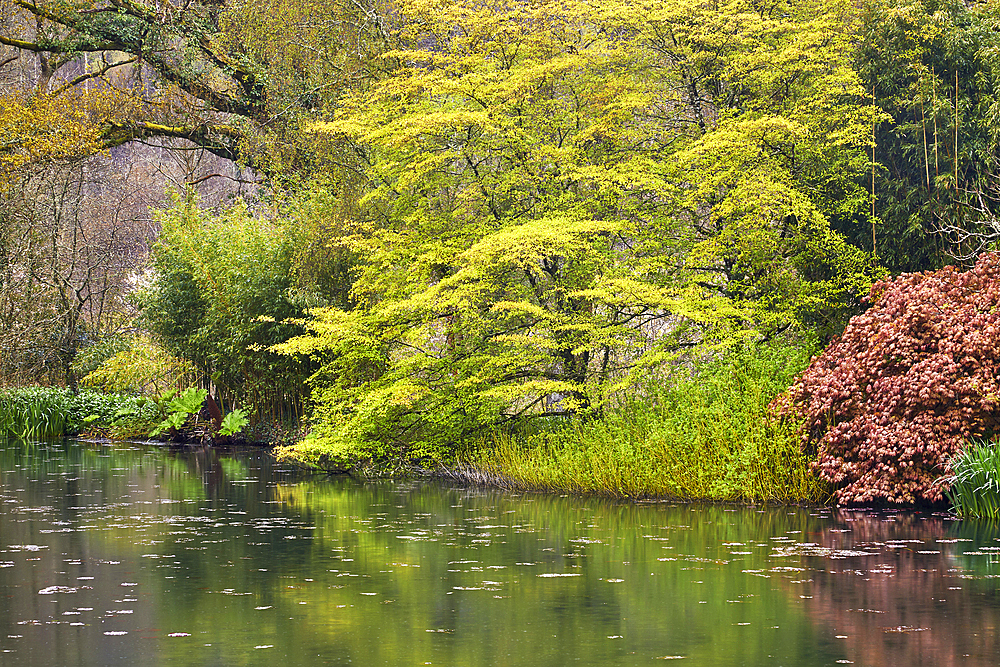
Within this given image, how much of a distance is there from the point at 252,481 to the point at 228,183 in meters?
30.1

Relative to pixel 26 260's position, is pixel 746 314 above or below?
below

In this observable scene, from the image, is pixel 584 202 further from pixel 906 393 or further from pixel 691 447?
pixel 906 393

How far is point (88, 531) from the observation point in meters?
12.4

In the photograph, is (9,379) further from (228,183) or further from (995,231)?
(995,231)

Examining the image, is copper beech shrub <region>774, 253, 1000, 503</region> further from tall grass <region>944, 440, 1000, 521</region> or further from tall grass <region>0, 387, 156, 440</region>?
tall grass <region>0, 387, 156, 440</region>

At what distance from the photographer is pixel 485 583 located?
30.5 ft

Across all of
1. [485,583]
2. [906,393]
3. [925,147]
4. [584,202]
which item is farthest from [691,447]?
[925,147]

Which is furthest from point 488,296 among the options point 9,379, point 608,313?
point 9,379

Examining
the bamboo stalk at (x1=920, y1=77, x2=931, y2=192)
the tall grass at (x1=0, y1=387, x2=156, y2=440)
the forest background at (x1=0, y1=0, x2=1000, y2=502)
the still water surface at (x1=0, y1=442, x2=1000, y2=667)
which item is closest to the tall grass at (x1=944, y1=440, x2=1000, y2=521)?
the still water surface at (x1=0, y1=442, x2=1000, y2=667)

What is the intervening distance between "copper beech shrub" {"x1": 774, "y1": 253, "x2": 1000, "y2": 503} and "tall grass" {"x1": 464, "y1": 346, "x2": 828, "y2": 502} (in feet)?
1.34

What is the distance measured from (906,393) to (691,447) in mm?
2570

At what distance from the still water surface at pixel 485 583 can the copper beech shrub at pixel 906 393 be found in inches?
18.4

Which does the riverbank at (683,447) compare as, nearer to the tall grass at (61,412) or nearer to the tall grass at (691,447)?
the tall grass at (691,447)

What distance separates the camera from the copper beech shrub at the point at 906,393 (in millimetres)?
12383
